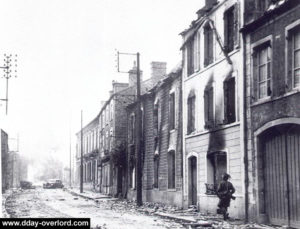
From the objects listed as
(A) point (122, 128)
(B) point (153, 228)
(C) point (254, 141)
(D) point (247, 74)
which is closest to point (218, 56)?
(D) point (247, 74)

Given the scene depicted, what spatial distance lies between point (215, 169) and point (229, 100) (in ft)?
9.96

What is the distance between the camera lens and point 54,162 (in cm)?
11069

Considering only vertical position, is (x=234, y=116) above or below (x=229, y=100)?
below

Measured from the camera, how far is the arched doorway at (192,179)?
22.5 metres

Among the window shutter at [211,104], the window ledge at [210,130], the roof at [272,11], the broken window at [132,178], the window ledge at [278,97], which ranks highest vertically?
the roof at [272,11]

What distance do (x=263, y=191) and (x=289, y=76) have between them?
3892mm

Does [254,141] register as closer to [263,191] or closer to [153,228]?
[263,191]

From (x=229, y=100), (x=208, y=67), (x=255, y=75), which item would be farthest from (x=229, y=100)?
(x=255, y=75)

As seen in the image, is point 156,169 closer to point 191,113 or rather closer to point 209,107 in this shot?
point 191,113

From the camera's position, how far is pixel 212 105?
20.7 meters

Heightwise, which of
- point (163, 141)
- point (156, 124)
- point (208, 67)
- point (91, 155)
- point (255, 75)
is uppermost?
point (208, 67)

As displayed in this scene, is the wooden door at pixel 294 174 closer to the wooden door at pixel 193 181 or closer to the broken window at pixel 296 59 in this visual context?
the broken window at pixel 296 59

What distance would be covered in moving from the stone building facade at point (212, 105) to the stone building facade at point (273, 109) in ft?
2.39

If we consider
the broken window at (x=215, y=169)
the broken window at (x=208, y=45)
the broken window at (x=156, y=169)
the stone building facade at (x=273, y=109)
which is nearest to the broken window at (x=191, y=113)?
the broken window at (x=208, y=45)
